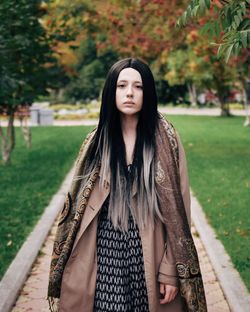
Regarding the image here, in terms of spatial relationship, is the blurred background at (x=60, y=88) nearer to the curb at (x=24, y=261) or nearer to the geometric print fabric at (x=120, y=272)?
the curb at (x=24, y=261)

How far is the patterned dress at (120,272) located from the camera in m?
3.01

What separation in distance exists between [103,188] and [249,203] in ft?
21.5

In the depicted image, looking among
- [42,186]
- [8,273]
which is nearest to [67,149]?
[42,186]

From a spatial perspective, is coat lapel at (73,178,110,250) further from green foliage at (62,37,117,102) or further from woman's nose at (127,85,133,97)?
green foliage at (62,37,117,102)

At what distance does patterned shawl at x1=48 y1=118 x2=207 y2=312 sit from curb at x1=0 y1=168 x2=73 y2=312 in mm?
1832

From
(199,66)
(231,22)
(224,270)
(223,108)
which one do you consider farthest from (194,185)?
(223,108)

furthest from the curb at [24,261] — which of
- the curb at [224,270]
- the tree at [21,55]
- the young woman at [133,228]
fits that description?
the tree at [21,55]

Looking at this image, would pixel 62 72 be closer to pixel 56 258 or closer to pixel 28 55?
pixel 28 55

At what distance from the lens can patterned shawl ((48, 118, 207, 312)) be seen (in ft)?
9.64

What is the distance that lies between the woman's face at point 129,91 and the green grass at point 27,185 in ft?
10.3

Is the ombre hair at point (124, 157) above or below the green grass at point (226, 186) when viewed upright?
above

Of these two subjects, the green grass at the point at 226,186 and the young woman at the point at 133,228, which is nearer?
the young woman at the point at 133,228

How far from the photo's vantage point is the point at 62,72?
1387cm

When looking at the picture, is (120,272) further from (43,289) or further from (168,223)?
(43,289)
